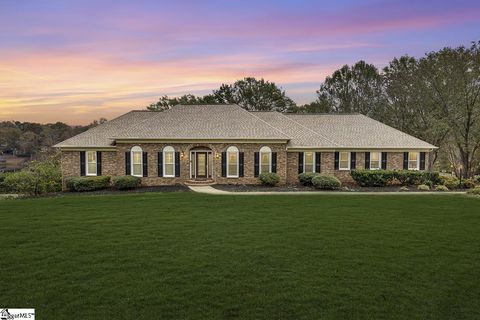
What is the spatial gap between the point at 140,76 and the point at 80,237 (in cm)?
2504

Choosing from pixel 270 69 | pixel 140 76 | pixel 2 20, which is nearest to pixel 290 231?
pixel 2 20

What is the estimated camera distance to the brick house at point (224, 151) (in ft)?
85.2

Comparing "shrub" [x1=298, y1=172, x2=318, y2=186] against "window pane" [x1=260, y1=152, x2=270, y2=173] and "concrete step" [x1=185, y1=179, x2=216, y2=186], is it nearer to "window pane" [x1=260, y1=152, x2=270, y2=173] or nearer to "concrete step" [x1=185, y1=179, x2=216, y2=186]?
"window pane" [x1=260, y1=152, x2=270, y2=173]

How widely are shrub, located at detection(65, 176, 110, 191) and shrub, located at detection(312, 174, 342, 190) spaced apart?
14.8 meters

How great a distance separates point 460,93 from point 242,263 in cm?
3473

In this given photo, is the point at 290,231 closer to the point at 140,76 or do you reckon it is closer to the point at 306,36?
the point at 306,36

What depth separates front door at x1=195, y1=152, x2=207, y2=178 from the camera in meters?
27.0

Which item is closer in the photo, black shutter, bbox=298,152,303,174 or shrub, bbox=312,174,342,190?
shrub, bbox=312,174,342,190

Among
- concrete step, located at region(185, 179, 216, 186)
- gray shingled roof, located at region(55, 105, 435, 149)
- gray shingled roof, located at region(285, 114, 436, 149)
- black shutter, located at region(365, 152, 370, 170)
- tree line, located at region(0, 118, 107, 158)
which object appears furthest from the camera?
tree line, located at region(0, 118, 107, 158)

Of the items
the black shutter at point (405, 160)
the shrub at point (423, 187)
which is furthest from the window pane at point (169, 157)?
the black shutter at point (405, 160)

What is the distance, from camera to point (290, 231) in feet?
39.5

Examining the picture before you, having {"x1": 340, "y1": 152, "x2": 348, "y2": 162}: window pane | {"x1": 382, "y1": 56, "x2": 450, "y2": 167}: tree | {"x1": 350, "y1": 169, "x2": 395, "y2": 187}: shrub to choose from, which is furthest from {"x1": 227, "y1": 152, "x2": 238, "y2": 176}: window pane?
{"x1": 382, "y1": 56, "x2": 450, "y2": 167}: tree

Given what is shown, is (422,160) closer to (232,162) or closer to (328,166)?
(328,166)

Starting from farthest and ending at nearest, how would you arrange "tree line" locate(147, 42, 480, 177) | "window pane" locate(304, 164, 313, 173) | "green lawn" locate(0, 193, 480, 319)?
"tree line" locate(147, 42, 480, 177)
"window pane" locate(304, 164, 313, 173)
"green lawn" locate(0, 193, 480, 319)
